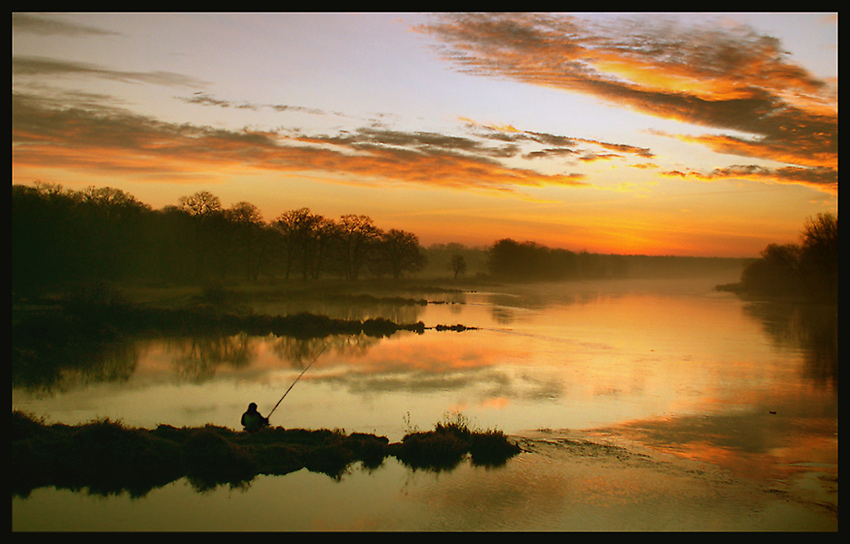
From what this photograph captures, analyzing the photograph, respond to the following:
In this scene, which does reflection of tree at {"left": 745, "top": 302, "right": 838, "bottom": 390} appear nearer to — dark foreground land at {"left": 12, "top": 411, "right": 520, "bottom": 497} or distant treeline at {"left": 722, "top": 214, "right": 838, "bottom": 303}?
distant treeline at {"left": 722, "top": 214, "right": 838, "bottom": 303}

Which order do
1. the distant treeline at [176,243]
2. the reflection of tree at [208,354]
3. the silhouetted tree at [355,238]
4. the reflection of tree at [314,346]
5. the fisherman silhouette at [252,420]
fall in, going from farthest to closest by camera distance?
1. the silhouetted tree at [355,238]
2. the distant treeline at [176,243]
3. the reflection of tree at [314,346]
4. the reflection of tree at [208,354]
5. the fisherman silhouette at [252,420]

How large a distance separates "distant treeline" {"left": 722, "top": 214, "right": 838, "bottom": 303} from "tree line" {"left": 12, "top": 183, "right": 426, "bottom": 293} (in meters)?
53.0

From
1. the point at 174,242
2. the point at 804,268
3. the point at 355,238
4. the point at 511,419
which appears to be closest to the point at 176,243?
the point at 174,242

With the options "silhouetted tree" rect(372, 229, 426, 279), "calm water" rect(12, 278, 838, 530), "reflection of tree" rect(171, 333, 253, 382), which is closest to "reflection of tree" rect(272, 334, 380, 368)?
"calm water" rect(12, 278, 838, 530)

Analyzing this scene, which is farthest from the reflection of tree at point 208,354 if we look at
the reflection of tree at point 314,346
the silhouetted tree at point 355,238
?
the silhouetted tree at point 355,238

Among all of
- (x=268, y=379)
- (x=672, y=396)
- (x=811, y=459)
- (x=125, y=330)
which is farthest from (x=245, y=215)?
(x=811, y=459)

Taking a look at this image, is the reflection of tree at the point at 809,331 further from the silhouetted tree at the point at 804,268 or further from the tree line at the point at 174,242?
the tree line at the point at 174,242

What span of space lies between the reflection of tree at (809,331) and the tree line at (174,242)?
4356cm

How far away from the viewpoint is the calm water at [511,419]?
11492mm

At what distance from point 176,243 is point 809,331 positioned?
59909 mm

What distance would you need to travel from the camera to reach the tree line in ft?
160

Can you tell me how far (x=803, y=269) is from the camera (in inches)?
2822
